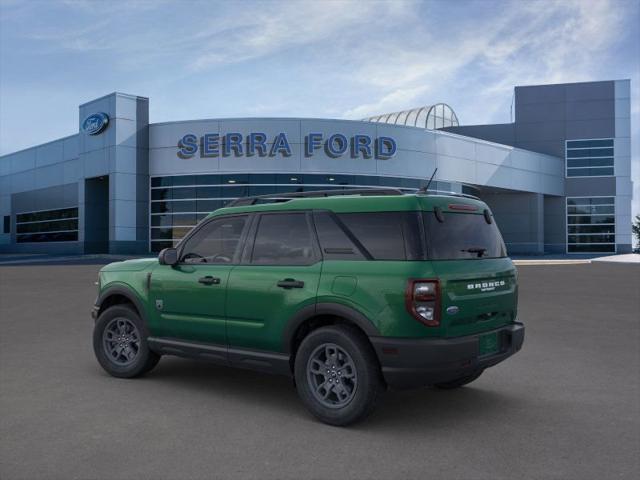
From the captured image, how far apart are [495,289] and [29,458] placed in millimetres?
3740

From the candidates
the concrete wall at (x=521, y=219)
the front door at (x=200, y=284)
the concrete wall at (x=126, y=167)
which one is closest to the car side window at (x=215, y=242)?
the front door at (x=200, y=284)

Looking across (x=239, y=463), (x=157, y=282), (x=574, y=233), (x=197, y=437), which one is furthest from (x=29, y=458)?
(x=574, y=233)

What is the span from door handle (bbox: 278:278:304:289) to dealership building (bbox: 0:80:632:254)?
29509 mm

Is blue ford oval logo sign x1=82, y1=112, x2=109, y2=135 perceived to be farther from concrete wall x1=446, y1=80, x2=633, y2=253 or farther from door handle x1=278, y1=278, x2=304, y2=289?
door handle x1=278, y1=278, x2=304, y2=289

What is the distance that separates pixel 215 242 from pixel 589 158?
49.7 meters

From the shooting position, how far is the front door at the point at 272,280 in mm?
4984

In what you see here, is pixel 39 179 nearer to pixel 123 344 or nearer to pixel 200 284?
pixel 123 344

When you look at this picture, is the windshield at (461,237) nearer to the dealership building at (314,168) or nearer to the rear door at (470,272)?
the rear door at (470,272)

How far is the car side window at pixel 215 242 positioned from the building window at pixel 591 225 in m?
49.1

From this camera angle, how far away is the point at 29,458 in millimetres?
3953

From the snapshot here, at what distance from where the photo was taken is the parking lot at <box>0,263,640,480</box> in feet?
12.6

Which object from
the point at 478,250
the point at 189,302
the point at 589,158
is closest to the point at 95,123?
the point at 189,302

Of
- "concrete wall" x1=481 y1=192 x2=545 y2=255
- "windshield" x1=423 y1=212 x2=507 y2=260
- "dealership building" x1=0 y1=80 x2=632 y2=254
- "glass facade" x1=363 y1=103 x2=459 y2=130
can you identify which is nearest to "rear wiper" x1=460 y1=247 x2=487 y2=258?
"windshield" x1=423 y1=212 x2=507 y2=260

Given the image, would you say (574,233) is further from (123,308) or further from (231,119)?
(123,308)
